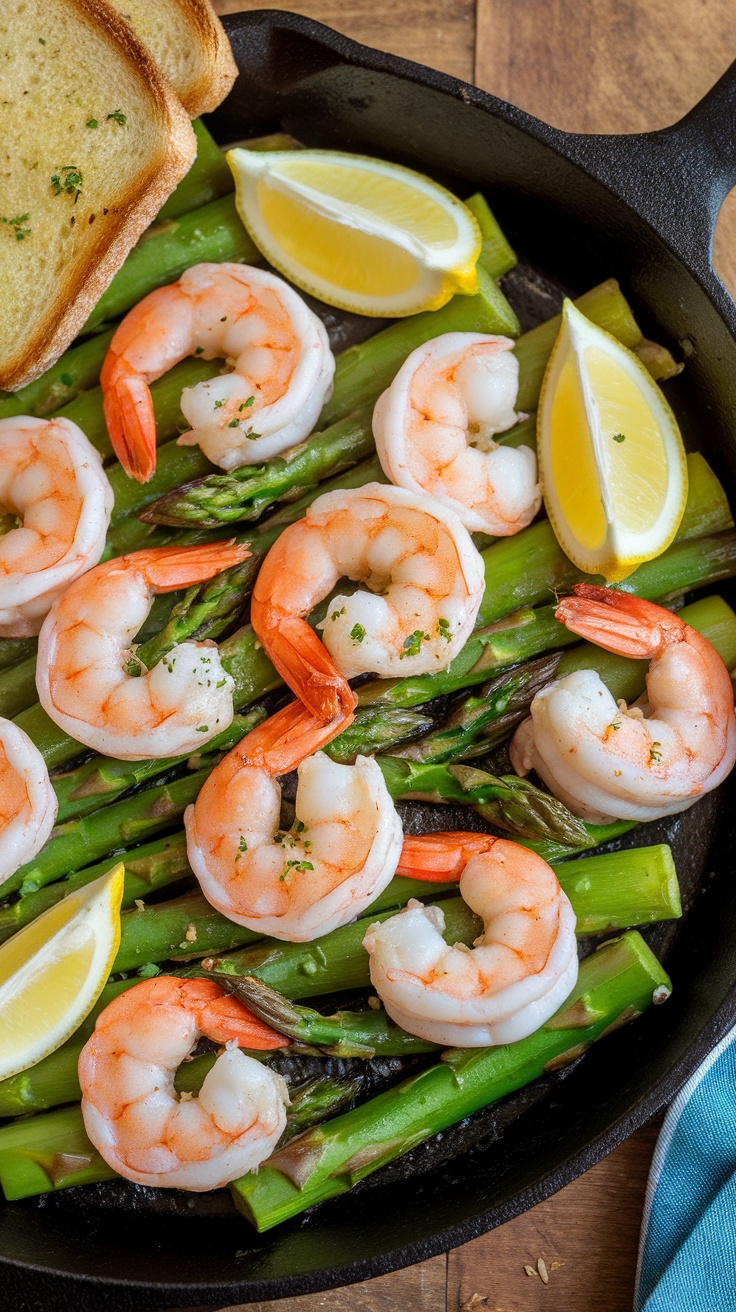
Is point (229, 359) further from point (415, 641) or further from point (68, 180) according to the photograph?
point (415, 641)

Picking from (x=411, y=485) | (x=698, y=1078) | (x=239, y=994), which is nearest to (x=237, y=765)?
(x=239, y=994)

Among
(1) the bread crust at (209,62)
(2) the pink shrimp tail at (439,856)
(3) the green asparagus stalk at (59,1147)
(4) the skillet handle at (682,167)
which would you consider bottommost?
(3) the green asparagus stalk at (59,1147)

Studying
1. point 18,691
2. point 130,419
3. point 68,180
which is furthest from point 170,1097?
point 68,180

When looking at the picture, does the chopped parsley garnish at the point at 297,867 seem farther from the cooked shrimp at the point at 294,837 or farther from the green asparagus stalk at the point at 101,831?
the green asparagus stalk at the point at 101,831

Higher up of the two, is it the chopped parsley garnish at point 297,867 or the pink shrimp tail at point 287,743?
the pink shrimp tail at point 287,743

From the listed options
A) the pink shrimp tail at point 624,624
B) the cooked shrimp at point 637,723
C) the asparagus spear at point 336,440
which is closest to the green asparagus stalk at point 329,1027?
the cooked shrimp at point 637,723

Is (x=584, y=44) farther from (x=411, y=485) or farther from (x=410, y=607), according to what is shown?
(x=410, y=607)
